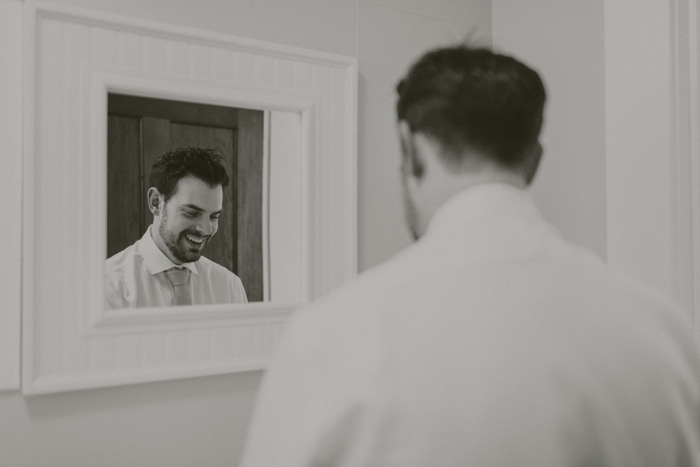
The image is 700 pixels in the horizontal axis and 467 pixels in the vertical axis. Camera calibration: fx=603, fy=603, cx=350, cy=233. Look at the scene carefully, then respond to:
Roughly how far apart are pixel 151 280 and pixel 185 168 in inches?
9.2

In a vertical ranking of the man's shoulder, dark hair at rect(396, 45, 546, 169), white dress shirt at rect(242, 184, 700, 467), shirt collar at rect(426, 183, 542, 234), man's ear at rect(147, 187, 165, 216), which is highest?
dark hair at rect(396, 45, 546, 169)

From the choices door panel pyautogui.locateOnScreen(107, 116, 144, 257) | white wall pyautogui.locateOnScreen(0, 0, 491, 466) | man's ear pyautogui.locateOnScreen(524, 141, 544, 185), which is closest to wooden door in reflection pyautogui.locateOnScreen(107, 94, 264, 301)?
door panel pyautogui.locateOnScreen(107, 116, 144, 257)

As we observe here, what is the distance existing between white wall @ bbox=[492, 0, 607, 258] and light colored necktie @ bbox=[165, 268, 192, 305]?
39.1 inches

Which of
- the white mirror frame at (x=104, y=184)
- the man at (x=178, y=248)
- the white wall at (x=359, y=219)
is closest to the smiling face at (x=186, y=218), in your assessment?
the man at (x=178, y=248)

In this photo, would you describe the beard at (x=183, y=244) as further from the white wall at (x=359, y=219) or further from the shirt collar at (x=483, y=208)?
the shirt collar at (x=483, y=208)

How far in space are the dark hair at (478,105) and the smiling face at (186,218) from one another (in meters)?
0.68

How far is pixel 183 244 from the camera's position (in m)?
1.23

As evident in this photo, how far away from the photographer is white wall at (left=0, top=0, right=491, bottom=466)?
109 cm

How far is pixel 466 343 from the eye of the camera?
1.64 ft


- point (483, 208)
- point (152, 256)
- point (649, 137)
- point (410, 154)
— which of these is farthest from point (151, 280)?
point (649, 137)

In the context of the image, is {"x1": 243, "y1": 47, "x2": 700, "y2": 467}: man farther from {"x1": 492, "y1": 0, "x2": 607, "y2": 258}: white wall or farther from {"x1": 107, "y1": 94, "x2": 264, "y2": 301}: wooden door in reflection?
{"x1": 492, "y1": 0, "x2": 607, "y2": 258}: white wall

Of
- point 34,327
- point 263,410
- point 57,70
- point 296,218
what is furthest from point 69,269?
point 263,410

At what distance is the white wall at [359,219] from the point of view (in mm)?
1088

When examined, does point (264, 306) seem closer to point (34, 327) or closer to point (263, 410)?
point (34, 327)
